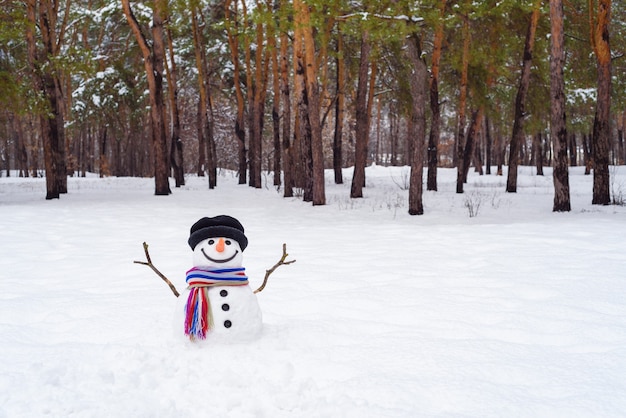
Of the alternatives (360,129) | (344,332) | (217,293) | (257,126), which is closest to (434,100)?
(360,129)

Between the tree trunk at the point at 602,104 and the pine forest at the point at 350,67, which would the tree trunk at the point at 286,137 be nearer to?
the pine forest at the point at 350,67

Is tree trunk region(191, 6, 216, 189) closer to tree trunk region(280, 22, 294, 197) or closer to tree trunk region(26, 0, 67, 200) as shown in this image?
tree trunk region(280, 22, 294, 197)

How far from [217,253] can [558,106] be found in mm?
8544

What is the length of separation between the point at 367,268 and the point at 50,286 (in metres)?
3.29

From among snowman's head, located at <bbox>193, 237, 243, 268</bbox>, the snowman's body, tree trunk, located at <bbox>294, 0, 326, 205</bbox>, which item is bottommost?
the snowman's body

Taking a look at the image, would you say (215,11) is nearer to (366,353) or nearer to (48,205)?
(48,205)

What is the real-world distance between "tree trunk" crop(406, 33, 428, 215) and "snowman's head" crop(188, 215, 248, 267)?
6857 mm

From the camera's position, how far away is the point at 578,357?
2723 mm

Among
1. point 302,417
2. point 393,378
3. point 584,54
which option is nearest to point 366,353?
point 393,378

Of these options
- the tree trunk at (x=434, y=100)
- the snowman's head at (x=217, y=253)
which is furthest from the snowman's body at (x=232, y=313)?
the tree trunk at (x=434, y=100)

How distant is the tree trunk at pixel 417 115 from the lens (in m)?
8.85

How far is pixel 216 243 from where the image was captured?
113 inches

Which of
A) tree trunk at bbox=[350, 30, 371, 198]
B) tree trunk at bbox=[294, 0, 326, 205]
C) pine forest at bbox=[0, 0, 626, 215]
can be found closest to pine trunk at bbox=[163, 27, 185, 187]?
pine forest at bbox=[0, 0, 626, 215]

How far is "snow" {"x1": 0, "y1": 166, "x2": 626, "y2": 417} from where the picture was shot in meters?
2.30
